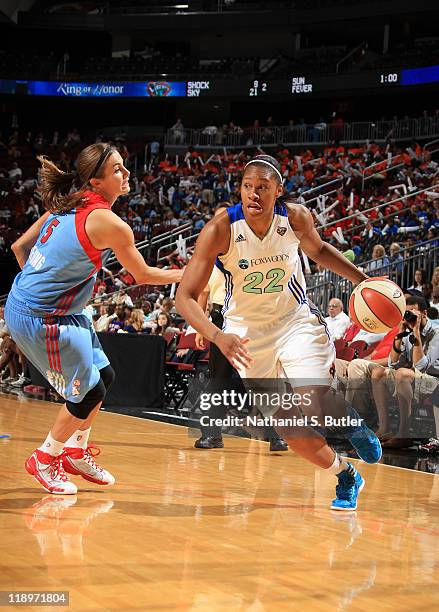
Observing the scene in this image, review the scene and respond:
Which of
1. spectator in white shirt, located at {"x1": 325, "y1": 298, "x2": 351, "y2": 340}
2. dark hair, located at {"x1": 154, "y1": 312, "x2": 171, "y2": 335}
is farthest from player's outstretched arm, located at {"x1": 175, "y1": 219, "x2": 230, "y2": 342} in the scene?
dark hair, located at {"x1": 154, "y1": 312, "x2": 171, "y2": 335}

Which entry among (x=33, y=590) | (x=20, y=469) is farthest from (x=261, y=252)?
(x=20, y=469)

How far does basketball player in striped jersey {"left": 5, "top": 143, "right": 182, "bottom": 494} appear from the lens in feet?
14.9

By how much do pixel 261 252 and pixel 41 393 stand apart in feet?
27.5

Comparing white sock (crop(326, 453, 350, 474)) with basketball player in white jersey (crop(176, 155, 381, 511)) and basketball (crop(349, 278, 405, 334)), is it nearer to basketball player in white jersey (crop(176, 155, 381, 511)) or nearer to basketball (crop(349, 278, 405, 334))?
basketball player in white jersey (crop(176, 155, 381, 511))

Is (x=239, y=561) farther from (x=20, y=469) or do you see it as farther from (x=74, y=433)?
(x=20, y=469)

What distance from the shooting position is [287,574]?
337cm

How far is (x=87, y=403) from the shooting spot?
473 centimetres

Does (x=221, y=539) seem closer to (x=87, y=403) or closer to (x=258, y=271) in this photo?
(x=87, y=403)

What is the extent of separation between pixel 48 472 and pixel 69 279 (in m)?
1.17

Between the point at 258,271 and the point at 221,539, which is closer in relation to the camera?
the point at 221,539

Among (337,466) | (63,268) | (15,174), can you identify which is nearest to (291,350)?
(337,466)

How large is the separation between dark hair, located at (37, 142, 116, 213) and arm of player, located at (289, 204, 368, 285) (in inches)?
45.2

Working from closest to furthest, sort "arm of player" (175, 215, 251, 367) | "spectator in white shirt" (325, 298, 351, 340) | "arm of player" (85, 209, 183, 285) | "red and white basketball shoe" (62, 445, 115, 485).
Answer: "arm of player" (175, 215, 251, 367)
"arm of player" (85, 209, 183, 285)
"red and white basketball shoe" (62, 445, 115, 485)
"spectator in white shirt" (325, 298, 351, 340)

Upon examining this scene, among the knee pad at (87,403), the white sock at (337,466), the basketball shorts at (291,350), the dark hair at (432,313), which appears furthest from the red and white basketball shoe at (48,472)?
the dark hair at (432,313)
